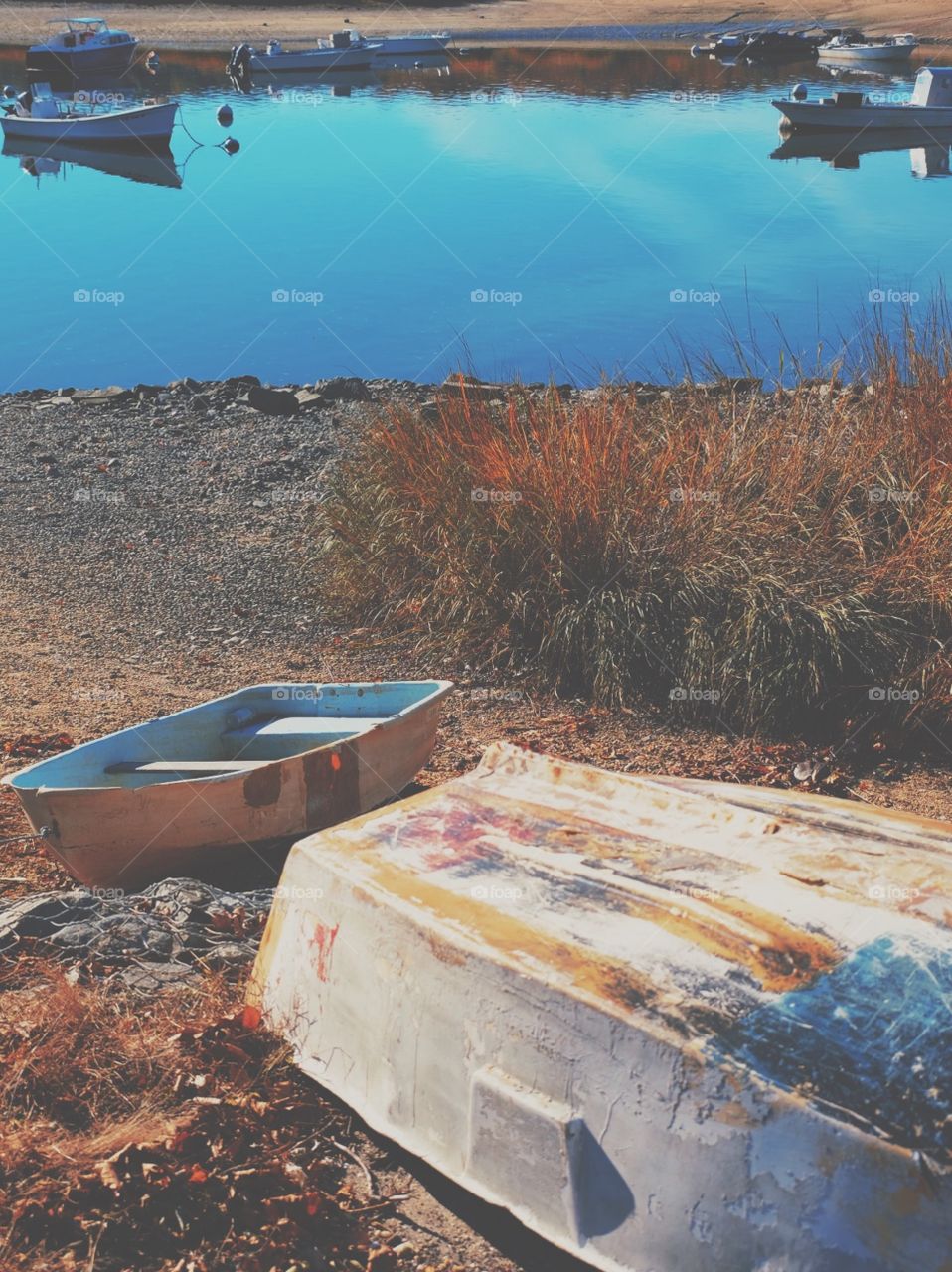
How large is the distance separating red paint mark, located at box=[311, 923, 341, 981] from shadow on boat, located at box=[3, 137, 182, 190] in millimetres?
30156

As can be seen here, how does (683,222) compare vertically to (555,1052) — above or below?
above

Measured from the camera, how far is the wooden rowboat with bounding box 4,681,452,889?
5.02 m

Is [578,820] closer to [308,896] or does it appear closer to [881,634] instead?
[308,896]

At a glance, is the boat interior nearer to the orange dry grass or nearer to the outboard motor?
the orange dry grass

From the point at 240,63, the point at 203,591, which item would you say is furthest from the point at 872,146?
the point at 203,591

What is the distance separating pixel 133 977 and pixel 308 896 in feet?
2.86

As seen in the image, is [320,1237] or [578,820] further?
[578,820]

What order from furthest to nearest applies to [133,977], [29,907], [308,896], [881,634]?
[881,634]
[29,907]
[133,977]
[308,896]

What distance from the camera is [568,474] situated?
7488 mm

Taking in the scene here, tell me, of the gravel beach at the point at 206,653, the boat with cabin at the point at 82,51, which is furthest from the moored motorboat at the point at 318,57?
the gravel beach at the point at 206,653

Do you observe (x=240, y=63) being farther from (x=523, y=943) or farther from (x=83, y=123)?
(x=523, y=943)

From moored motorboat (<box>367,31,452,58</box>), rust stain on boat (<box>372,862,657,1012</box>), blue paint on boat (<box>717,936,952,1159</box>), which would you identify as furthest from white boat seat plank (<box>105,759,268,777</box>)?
moored motorboat (<box>367,31,452,58</box>)

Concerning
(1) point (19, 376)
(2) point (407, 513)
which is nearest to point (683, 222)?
(1) point (19, 376)

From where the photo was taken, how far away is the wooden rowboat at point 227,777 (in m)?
5.02
